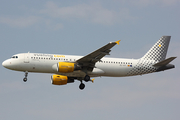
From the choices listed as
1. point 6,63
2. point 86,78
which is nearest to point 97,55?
point 86,78

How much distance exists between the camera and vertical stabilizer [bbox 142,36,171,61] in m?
45.4

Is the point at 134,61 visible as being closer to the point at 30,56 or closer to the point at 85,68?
the point at 85,68

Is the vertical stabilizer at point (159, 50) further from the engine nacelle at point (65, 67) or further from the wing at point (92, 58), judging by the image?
the engine nacelle at point (65, 67)

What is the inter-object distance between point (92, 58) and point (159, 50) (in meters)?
12.5

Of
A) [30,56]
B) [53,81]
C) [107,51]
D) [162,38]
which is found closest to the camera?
[107,51]

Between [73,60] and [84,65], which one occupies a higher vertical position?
[73,60]

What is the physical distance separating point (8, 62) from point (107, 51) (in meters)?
13.0

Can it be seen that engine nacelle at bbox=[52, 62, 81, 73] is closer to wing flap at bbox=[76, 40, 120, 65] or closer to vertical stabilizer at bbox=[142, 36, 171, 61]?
wing flap at bbox=[76, 40, 120, 65]

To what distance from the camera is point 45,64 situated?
3953 cm

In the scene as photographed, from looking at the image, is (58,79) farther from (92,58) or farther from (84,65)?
(92,58)

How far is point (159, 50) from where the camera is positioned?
1833 inches

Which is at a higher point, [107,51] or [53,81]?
[107,51]

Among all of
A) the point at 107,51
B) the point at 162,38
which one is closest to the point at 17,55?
the point at 107,51

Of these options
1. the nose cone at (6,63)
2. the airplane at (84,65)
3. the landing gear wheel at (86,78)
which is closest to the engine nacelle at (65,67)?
the airplane at (84,65)
